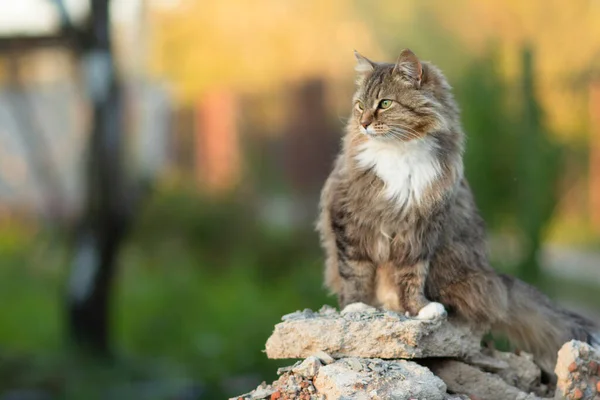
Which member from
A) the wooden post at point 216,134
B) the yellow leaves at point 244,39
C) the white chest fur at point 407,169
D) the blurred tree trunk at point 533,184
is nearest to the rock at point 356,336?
the white chest fur at point 407,169

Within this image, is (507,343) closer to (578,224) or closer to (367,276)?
(367,276)

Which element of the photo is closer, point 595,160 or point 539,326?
point 539,326

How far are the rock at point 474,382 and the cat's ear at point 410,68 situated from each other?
1.12m

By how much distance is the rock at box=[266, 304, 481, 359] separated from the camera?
328cm

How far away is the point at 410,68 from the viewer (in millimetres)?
3498

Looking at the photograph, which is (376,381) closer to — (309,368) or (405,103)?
(309,368)

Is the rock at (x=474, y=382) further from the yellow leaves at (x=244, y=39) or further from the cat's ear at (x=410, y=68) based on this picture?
the yellow leaves at (x=244, y=39)

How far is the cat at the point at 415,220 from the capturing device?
3498mm

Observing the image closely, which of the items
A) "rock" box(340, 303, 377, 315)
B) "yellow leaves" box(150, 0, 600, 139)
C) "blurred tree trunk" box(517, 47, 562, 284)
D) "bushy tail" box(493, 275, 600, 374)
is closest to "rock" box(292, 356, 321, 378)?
"rock" box(340, 303, 377, 315)

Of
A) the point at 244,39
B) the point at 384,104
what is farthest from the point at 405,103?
the point at 244,39

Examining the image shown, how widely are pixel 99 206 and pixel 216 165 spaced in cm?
460

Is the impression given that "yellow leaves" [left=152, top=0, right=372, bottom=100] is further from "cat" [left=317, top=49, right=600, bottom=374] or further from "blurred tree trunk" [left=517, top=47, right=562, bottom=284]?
"cat" [left=317, top=49, right=600, bottom=374]

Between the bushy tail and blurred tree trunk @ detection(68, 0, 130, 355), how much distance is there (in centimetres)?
440

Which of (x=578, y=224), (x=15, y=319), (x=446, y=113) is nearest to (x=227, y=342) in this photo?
(x=15, y=319)
